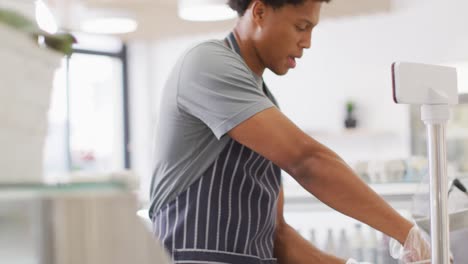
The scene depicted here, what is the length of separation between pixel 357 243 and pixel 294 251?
62.8 inches

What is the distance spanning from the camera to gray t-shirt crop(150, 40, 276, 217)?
127cm

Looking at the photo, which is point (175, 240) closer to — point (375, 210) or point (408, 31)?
point (375, 210)

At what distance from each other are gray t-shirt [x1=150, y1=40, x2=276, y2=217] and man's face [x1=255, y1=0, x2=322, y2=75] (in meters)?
0.09

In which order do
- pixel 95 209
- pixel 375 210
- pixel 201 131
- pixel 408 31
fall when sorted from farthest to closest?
pixel 408 31
pixel 201 131
pixel 375 210
pixel 95 209

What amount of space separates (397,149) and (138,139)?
109 inches

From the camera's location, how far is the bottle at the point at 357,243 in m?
3.05

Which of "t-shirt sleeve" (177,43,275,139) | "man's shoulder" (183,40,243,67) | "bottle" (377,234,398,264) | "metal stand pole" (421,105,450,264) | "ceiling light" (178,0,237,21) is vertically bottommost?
"bottle" (377,234,398,264)

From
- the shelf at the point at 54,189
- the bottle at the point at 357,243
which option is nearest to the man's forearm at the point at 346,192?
the shelf at the point at 54,189

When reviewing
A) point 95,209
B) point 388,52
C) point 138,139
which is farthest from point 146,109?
point 95,209

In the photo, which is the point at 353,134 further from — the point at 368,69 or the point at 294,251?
the point at 294,251

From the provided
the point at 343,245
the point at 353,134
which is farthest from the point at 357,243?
the point at 353,134

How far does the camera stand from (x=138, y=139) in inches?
290

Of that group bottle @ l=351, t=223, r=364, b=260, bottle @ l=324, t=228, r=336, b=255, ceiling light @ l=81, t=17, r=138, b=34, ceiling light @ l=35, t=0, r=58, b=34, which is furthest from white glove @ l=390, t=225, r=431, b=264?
ceiling light @ l=81, t=17, r=138, b=34

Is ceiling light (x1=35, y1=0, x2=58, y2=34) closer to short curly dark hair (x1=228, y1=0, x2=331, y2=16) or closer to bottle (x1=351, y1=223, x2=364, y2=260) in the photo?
short curly dark hair (x1=228, y1=0, x2=331, y2=16)
